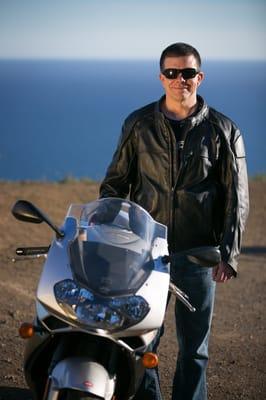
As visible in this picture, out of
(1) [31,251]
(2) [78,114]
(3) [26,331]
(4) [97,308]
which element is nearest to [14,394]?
(1) [31,251]

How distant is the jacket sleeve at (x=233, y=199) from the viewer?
4.03 meters

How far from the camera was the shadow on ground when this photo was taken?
4766mm

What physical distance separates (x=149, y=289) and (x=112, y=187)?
124 cm

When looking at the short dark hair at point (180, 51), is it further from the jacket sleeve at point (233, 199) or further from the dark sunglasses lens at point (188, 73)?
the jacket sleeve at point (233, 199)

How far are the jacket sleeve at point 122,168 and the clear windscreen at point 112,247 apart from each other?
65cm

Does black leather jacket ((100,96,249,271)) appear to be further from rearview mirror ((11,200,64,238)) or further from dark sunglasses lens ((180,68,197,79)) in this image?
rearview mirror ((11,200,64,238))

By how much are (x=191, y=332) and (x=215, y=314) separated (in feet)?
10.8

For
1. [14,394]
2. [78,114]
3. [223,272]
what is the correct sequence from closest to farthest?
1. [223,272]
2. [14,394]
3. [78,114]

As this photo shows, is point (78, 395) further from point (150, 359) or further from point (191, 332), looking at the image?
point (191, 332)

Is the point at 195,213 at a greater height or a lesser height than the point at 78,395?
greater

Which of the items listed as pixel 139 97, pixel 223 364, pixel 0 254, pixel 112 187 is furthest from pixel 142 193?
pixel 139 97

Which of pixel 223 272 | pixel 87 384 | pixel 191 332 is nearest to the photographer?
pixel 87 384

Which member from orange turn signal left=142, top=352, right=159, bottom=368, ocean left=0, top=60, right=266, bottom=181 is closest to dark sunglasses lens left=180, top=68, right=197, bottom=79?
orange turn signal left=142, top=352, right=159, bottom=368

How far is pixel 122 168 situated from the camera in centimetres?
430
